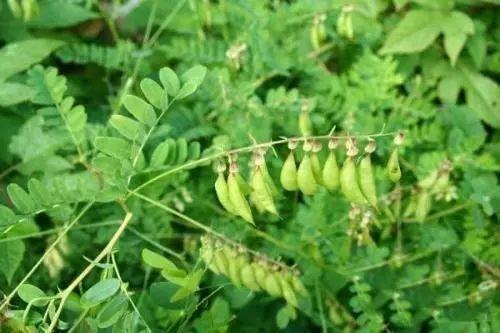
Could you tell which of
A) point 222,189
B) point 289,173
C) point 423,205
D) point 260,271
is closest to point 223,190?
point 222,189

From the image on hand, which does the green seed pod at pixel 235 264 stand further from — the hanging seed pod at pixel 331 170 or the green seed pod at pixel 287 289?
the hanging seed pod at pixel 331 170

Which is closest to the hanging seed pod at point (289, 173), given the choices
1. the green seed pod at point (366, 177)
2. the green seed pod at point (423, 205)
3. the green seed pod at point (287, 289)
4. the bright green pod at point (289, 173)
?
the bright green pod at point (289, 173)

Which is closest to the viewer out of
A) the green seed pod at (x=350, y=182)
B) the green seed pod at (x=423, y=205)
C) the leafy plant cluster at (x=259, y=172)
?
the green seed pod at (x=350, y=182)

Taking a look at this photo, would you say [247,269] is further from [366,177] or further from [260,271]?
[366,177]

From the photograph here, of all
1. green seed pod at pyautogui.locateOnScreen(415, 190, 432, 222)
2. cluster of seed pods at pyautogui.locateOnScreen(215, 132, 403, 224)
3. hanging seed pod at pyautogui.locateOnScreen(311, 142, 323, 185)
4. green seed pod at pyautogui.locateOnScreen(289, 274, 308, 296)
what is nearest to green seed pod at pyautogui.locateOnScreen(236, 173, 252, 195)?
cluster of seed pods at pyautogui.locateOnScreen(215, 132, 403, 224)

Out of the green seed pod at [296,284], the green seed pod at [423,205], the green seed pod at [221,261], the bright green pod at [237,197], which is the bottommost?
the green seed pod at [423,205]

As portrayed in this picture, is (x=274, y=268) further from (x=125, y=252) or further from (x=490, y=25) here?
(x=490, y=25)

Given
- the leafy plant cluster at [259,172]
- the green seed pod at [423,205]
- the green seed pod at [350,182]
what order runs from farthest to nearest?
the green seed pod at [423,205], the leafy plant cluster at [259,172], the green seed pod at [350,182]
